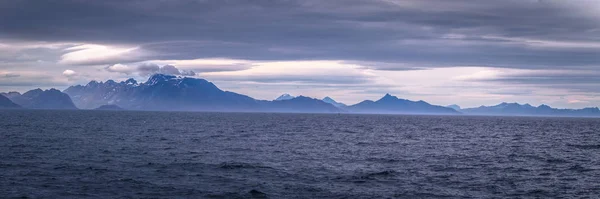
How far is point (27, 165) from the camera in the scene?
48.8 metres

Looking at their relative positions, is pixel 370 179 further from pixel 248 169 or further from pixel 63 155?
pixel 63 155

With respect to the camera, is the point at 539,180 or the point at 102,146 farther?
the point at 102,146

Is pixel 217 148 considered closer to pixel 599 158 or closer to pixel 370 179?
pixel 370 179

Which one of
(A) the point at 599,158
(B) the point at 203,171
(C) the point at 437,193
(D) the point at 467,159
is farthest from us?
(A) the point at 599,158

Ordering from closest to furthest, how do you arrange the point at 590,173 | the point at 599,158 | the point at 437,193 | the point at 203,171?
the point at 437,193 → the point at 203,171 → the point at 590,173 → the point at 599,158

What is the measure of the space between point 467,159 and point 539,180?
15955 millimetres

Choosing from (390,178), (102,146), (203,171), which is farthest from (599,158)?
(102,146)

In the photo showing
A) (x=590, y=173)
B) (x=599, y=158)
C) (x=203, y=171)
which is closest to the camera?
(x=203, y=171)

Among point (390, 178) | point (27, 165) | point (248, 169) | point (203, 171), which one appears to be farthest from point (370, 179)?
point (27, 165)

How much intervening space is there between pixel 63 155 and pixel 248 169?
2168cm

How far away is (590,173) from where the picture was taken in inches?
2028

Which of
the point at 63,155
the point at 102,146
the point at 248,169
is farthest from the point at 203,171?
the point at 102,146

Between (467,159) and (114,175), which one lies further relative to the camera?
(467,159)

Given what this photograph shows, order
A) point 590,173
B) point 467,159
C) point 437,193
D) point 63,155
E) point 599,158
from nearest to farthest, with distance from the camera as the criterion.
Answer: point 437,193 → point 590,173 → point 63,155 → point 467,159 → point 599,158
